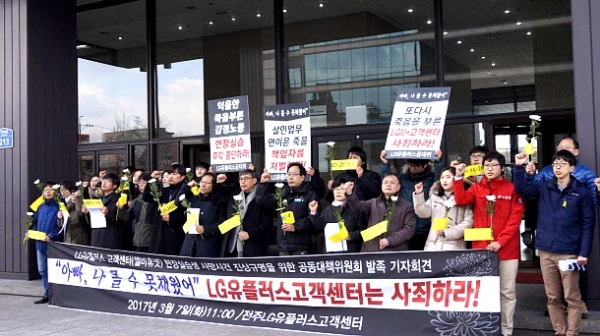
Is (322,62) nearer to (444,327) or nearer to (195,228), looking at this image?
(195,228)

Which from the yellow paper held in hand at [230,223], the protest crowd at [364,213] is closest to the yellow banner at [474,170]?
the protest crowd at [364,213]

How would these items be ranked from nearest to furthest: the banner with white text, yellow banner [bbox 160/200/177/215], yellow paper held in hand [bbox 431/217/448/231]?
the banner with white text, yellow paper held in hand [bbox 431/217/448/231], yellow banner [bbox 160/200/177/215]

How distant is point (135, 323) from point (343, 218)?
283 cm

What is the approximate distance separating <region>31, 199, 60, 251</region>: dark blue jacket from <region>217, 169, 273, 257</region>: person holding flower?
290 centimetres

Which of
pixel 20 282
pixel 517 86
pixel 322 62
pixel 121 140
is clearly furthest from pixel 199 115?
pixel 517 86

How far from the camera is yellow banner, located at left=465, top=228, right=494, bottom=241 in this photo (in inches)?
242

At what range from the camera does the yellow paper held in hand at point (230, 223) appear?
24.7ft

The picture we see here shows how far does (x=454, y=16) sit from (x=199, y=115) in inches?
205

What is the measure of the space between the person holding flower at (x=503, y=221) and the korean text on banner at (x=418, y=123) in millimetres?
679

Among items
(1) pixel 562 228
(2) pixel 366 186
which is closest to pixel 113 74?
(2) pixel 366 186

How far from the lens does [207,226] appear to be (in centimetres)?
794

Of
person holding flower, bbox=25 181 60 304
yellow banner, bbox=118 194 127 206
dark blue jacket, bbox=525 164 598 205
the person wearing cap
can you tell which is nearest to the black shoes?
person holding flower, bbox=25 181 60 304

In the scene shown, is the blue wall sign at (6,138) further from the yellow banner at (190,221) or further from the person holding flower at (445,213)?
the person holding flower at (445,213)

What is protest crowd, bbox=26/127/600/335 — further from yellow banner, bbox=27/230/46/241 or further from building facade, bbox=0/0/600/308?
building facade, bbox=0/0/600/308
